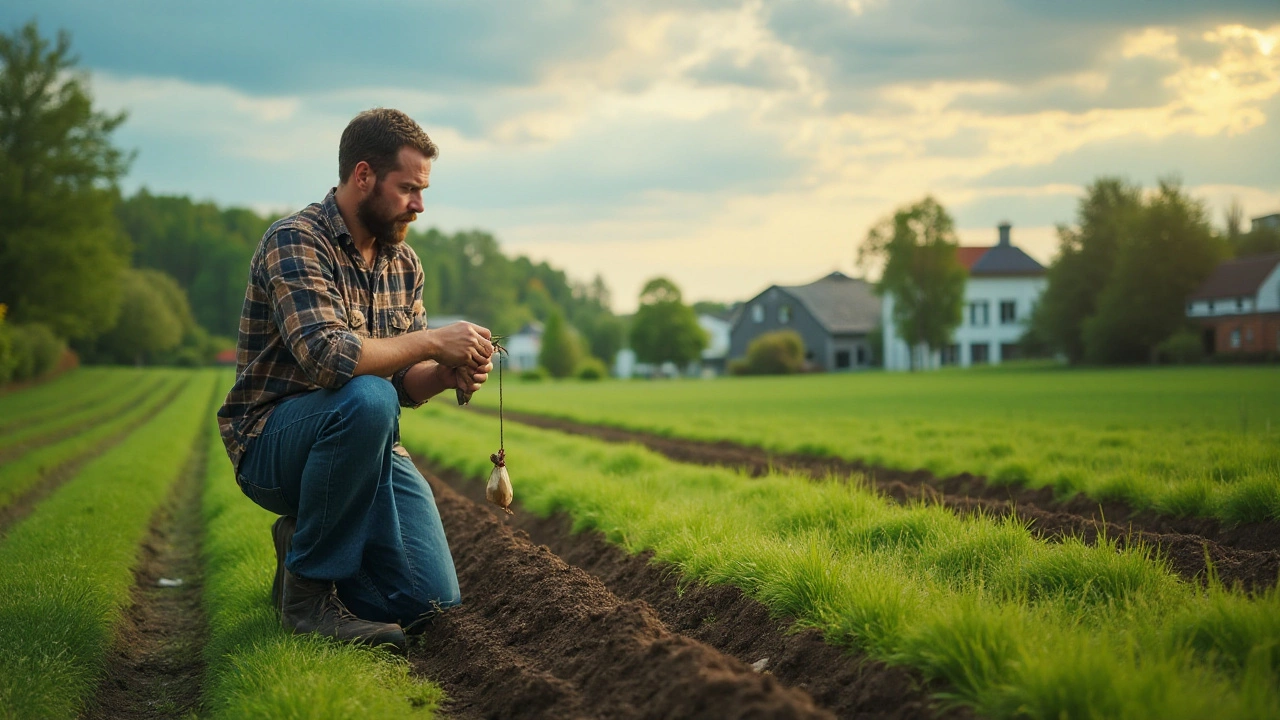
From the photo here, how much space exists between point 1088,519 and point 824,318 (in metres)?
69.1

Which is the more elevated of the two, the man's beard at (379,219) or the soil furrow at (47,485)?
the man's beard at (379,219)

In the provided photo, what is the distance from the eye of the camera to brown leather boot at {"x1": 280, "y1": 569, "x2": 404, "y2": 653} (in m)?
4.40

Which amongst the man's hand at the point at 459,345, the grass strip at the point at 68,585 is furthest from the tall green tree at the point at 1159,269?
the man's hand at the point at 459,345

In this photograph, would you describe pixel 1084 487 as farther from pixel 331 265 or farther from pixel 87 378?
pixel 87 378

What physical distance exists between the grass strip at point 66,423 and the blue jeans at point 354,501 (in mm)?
12879

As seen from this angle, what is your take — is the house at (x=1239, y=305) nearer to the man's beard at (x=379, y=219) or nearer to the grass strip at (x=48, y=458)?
the grass strip at (x=48, y=458)

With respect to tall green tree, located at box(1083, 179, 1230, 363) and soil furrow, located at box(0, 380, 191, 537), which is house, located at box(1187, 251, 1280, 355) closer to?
tall green tree, located at box(1083, 179, 1230, 363)

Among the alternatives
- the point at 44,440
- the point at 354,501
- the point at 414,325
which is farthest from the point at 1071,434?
the point at 44,440

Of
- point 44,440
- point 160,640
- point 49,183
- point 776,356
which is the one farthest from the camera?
point 776,356

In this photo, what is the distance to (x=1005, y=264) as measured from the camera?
2950 inches

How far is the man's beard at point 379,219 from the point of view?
461 cm

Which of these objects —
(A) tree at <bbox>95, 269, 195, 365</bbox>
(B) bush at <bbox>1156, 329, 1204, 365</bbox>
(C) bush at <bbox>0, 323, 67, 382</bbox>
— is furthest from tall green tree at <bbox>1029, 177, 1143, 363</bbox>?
(A) tree at <bbox>95, 269, 195, 365</bbox>

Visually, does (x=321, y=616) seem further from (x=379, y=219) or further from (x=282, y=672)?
(x=379, y=219)

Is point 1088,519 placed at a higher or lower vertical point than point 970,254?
lower
